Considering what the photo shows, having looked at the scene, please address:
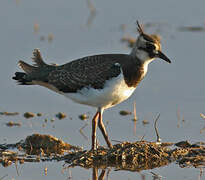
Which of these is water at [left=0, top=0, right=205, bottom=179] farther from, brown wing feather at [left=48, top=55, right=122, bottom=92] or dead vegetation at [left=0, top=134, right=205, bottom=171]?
brown wing feather at [left=48, top=55, right=122, bottom=92]

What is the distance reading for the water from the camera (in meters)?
12.5

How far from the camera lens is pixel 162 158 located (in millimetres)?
11414

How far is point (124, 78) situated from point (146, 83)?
3.47 m

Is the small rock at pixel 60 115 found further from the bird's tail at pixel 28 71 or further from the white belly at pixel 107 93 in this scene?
the white belly at pixel 107 93

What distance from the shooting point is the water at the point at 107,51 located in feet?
40.9

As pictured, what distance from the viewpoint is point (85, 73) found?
11.7m

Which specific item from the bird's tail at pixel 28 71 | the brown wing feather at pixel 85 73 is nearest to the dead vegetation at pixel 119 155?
the brown wing feather at pixel 85 73

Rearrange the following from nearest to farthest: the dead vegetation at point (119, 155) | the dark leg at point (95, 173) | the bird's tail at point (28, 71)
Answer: the dark leg at point (95, 173), the dead vegetation at point (119, 155), the bird's tail at point (28, 71)

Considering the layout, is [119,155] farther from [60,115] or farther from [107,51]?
[107,51]

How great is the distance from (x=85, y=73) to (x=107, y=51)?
4672mm

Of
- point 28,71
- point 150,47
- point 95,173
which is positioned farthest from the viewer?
point 28,71

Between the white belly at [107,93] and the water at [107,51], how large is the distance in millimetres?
897

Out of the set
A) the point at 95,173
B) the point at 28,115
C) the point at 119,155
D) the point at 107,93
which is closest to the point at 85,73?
the point at 107,93

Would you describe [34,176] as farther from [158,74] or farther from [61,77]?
[158,74]
